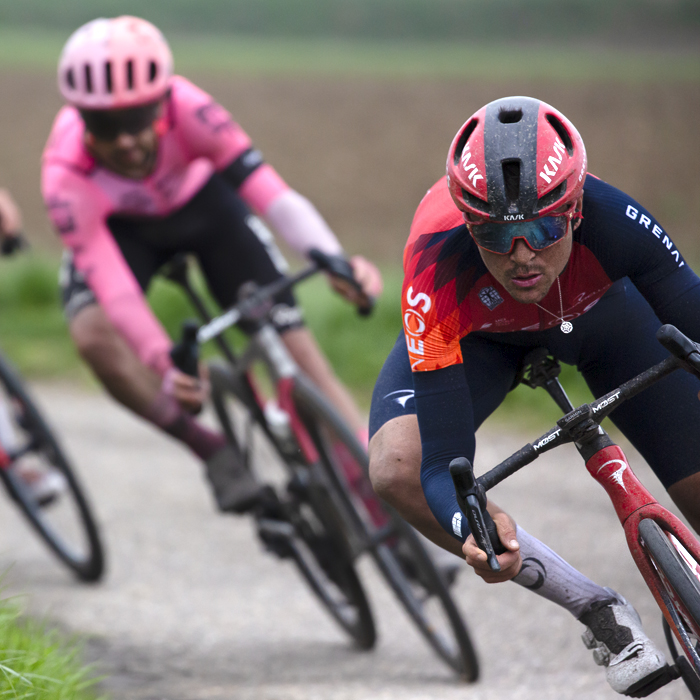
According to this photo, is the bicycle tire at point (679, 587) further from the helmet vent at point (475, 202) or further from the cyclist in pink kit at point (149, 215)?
the cyclist in pink kit at point (149, 215)

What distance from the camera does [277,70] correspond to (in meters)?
24.2

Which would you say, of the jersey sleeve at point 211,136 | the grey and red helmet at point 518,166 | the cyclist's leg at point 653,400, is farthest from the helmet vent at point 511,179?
the jersey sleeve at point 211,136

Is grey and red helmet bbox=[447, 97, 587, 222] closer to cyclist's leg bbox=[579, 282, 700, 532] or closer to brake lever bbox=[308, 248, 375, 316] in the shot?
cyclist's leg bbox=[579, 282, 700, 532]

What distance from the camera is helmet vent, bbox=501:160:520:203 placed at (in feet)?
7.38

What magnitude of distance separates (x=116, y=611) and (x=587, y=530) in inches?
98.1

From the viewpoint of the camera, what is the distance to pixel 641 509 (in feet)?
8.17

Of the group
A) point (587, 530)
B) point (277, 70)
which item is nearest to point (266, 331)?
point (587, 530)

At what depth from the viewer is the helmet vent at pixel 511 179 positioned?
2250 millimetres

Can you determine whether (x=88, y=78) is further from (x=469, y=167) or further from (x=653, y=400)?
(x=653, y=400)

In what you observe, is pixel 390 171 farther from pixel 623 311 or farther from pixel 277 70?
pixel 623 311

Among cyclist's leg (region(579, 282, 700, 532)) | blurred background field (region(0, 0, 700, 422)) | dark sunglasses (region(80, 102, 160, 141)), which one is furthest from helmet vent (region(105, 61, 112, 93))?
blurred background field (region(0, 0, 700, 422))

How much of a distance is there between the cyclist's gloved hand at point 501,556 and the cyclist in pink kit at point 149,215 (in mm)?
1950

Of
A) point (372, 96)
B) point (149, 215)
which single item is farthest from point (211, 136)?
point (372, 96)

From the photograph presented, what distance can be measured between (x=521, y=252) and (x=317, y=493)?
6.98ft
